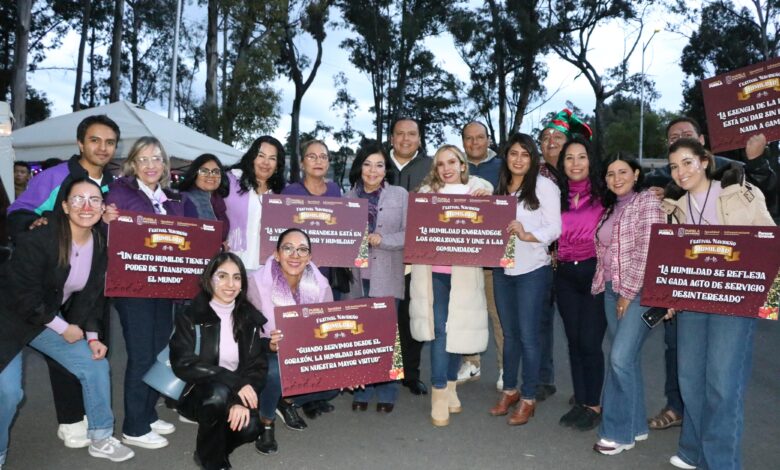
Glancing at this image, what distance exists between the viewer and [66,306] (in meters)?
4.18

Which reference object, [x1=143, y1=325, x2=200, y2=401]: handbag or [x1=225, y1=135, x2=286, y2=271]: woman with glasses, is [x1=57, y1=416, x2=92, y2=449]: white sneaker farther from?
[x1=225, y1=135, x2=286, y2=271]: woman with glasses

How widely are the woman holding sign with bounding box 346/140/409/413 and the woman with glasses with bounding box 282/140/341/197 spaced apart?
0.77 ft

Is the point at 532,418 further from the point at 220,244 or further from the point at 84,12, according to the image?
the point at 84,12

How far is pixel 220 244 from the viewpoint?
4625 mm

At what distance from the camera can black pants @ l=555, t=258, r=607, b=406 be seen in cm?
491

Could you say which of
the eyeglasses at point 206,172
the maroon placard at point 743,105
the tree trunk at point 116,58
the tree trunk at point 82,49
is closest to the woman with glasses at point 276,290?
the eyeglasses at point 206,172

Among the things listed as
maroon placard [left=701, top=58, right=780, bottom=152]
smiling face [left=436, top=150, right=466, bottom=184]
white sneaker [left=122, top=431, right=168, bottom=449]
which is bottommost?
white sneaker [left=122, top=431, right=168, bottom=449]

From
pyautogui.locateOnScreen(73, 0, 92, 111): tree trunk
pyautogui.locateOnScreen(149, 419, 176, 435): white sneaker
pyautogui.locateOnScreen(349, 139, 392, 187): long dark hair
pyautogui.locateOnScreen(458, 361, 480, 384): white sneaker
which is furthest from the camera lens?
pyautogui.locateOnScreen(73, 0, 92, 111): tree trunk

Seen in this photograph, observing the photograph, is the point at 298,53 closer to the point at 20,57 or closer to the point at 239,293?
the point at 20,57

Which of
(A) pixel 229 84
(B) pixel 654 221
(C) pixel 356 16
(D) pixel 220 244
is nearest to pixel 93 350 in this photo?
(D) pixel 220 244

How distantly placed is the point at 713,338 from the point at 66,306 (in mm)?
3947

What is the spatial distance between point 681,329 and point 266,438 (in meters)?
2.79

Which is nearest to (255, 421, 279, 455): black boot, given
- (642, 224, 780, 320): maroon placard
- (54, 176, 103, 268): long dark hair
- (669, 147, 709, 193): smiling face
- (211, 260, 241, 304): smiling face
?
(211, 260, 241, 304): smiling face

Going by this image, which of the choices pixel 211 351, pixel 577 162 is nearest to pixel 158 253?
pixel 211 351
